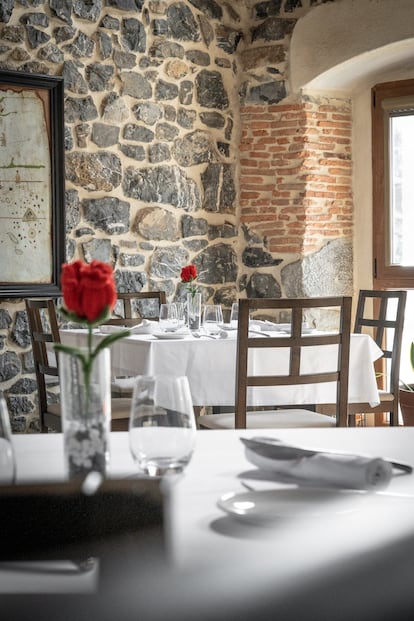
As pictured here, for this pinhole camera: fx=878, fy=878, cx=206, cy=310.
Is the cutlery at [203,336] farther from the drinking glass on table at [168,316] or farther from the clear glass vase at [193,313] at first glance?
the drinking glass on table at [168,316]

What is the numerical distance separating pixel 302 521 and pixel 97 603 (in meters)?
0.32

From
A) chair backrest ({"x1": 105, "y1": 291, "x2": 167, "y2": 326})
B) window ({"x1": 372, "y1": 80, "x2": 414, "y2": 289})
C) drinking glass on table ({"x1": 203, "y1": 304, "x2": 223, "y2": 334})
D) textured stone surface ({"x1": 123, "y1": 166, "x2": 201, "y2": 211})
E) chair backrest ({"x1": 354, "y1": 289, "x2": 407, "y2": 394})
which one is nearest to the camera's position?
drinking glass on table ({"x1": 203, "y1": 304, "x2": 223, "y2": 334})

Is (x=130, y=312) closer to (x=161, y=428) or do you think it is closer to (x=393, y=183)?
(x=393, y=183)

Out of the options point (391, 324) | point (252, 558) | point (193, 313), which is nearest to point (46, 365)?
point (193, 313)

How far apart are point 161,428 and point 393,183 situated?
518 centimetres

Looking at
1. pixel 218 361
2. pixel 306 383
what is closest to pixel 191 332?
pixel 218 361

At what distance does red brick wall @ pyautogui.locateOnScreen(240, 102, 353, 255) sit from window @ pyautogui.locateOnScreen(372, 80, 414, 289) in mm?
238

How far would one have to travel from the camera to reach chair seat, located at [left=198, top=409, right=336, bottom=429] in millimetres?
3609

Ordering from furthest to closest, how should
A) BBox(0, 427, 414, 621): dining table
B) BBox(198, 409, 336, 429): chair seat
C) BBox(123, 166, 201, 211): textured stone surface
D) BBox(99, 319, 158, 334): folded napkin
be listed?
1. BBox(123, 166, 201, 211): textured stone surface
2. BBox(99, 319, 158, 334): folded napkin
3. BBox(198, 409, 336, 429): chair seat
4. BBox(0, 427, 414, 621): dining table

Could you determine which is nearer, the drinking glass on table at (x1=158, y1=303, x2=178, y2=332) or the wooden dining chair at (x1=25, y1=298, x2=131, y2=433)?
the wooden dining chair at (x1=25, y1=298, x2=131, y2=433)

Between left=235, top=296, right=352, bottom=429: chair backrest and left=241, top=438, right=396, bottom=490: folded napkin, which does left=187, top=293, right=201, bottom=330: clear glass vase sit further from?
left=241, top=438, right=396, bottom=490: folded napkin

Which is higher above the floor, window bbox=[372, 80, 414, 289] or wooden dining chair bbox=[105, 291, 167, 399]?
window bbox=[372, 80, 414, 289]

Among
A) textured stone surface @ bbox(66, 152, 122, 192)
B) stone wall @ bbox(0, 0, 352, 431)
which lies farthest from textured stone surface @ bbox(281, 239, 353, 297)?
textured stone surface @ bbox(66, 152, 122, 192)

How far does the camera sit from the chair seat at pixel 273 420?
3.61m
